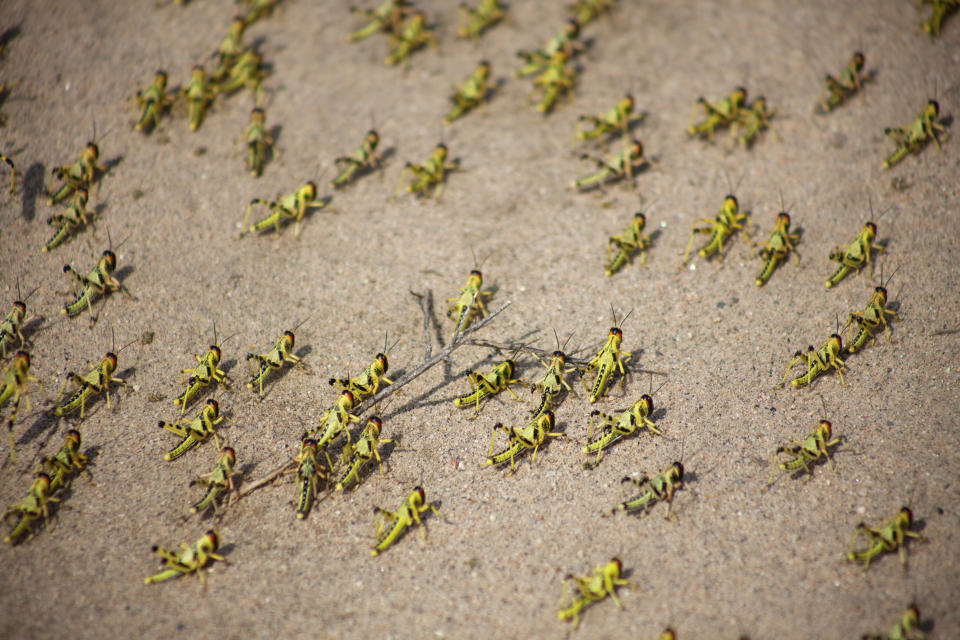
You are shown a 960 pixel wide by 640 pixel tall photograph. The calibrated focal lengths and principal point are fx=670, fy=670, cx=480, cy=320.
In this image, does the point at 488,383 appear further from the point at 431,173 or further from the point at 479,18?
the point at 479,18

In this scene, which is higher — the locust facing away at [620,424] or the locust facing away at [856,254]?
the locust facing away at [856,254]

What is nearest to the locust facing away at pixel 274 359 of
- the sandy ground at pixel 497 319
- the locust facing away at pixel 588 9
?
the sandy ground at pixel 497 319

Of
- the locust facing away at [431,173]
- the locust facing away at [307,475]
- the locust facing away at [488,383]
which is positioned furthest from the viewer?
the locust facing away at [431,173]

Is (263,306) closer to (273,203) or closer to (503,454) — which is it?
(273,203)

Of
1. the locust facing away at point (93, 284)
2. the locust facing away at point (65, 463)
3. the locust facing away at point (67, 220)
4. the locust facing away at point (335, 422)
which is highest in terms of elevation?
the locust facing away at point (67, 220)

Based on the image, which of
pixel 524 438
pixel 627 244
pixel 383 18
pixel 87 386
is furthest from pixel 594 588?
pixel 383 18

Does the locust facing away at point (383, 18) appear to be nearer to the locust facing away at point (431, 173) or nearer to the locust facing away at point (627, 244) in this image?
the locust facing away at point (431, 173)

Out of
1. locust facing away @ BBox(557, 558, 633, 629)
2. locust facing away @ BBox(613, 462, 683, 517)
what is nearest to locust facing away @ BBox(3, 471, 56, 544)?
locust facing away @ BBox(557, 558, 633, 629)

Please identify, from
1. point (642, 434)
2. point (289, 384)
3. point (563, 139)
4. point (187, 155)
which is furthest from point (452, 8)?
point (642, 434)

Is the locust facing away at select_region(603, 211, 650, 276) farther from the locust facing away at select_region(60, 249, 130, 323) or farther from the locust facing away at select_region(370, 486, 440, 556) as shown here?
the locust facing away at select_region(60, 249, 130, 323)
